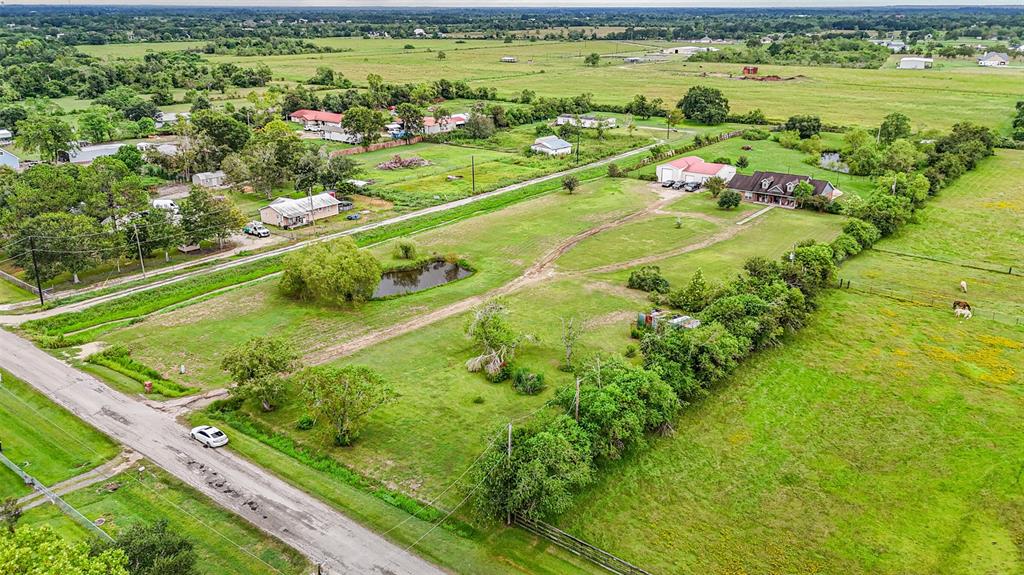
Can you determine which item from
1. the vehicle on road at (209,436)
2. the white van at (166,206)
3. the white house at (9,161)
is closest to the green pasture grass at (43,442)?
the vehicle on road at (209,436)

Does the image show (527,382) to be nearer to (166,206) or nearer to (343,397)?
(343,397)

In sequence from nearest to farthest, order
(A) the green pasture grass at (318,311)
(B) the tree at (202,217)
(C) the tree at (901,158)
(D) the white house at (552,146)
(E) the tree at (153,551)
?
(E) the tree at (153,551), (A) the green pasture grass at (318,311), (B) the tree at (202,217), (C) the tree at (901,158), (D) the white house at (552,146)

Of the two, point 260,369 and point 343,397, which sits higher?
point 343,397

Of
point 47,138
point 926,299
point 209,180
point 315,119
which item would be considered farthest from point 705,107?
point 47,138

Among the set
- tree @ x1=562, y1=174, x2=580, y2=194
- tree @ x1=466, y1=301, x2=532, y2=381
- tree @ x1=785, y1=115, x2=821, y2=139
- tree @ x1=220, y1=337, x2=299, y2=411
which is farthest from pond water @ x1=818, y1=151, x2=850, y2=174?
tree @ x1=220, y1=337, x2=299, y2=411

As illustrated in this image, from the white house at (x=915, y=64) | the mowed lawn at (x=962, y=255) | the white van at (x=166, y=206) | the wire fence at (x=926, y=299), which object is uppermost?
the white house at (x=915, y=64)

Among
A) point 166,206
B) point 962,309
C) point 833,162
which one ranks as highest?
point 166,206

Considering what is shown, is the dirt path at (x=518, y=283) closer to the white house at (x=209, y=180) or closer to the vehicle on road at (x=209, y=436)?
the vehicle on road at (x=209, y=436)

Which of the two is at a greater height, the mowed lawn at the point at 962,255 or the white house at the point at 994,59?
the white house at the point at 994,59
